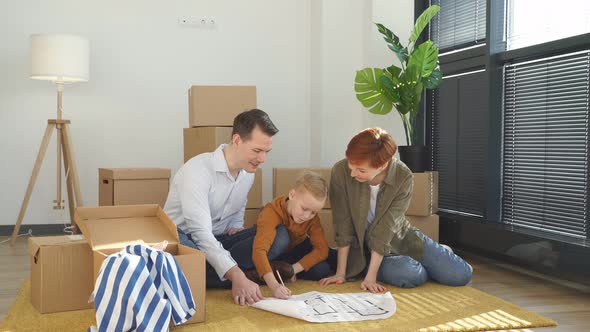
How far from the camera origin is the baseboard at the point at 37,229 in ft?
14.8

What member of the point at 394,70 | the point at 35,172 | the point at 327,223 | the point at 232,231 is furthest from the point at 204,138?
the point at 35,172

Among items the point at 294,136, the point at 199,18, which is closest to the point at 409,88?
the point at 294,136

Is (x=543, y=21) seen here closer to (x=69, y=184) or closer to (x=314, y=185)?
(x=314, y=185)

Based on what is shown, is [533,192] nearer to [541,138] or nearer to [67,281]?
[541,138]

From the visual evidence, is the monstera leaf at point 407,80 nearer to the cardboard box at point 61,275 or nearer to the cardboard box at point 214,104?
the cardboard box at point 214,104

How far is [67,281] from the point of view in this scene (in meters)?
2.24

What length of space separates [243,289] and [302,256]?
→ 0.58 metres

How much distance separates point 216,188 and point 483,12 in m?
2.13

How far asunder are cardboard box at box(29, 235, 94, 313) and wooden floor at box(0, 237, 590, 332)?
170mm

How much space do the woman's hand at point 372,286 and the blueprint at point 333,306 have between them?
3.8 inches

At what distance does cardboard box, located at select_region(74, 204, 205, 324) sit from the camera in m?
2.07

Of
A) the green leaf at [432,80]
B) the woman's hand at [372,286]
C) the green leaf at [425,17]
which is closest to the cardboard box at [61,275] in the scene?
the woman's hand at [372,286]

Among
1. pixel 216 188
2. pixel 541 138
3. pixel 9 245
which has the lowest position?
pixel 9 245

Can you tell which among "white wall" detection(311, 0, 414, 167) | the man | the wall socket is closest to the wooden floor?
the man
